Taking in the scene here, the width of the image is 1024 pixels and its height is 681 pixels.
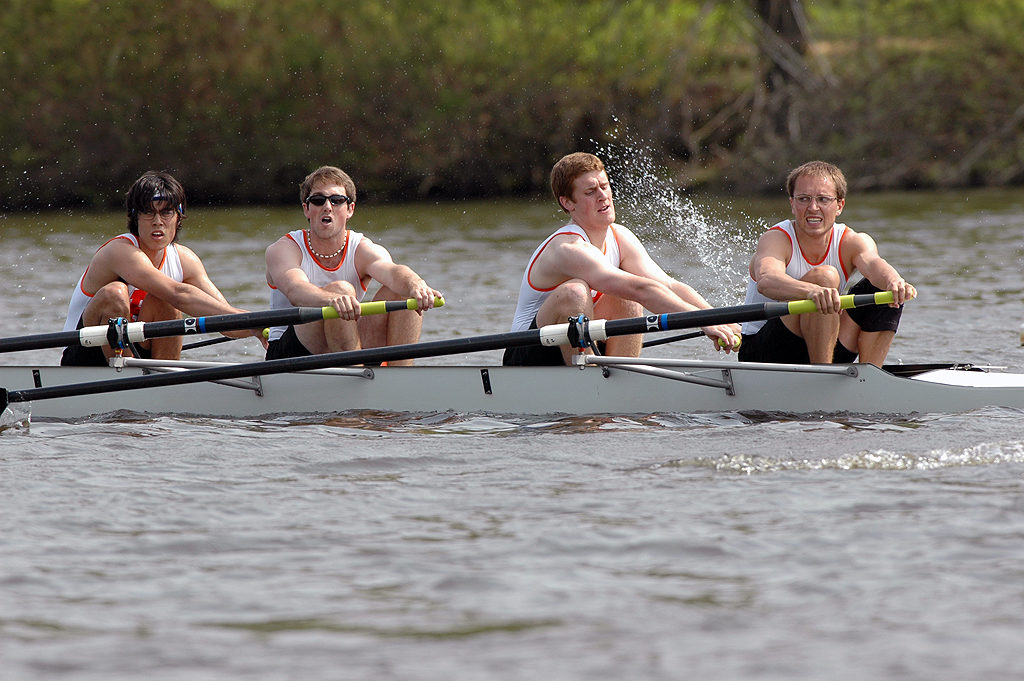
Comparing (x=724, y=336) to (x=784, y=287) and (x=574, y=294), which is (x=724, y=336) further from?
(x=574, y=294)

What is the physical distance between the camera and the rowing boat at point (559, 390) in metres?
6.29

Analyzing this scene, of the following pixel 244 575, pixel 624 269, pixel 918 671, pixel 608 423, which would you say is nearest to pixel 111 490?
pixel 244 575

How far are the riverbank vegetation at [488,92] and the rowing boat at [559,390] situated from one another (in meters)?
17.5

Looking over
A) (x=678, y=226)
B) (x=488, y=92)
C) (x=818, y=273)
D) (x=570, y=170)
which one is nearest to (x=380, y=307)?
(x=570, y=170)

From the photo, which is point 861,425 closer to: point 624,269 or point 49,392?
point 624,269

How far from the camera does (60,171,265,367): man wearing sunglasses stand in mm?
6926

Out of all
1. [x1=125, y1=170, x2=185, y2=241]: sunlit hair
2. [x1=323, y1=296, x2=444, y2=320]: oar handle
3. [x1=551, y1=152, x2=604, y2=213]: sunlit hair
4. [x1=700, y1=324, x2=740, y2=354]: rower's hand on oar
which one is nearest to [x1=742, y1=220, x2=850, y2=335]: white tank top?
[x1=700, y1=324, x2=740, y2=354]: rower's hand on oar

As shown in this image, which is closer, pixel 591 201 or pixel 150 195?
pixel 591 201

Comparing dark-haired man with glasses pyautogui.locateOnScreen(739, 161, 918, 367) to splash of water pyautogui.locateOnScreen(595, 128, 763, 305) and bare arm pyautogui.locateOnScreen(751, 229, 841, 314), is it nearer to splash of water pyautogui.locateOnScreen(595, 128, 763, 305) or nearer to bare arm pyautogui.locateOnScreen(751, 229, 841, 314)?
bare arm pyautogui.locateOnScreen(751, 229, 841, 314)

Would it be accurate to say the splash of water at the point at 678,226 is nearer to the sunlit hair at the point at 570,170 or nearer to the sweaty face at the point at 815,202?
the sweaty face at the point at 815,202

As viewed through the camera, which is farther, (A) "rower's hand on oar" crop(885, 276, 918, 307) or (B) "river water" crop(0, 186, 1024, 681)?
(A) "rower's hand on oar" crop(885, 276, 918, 307)

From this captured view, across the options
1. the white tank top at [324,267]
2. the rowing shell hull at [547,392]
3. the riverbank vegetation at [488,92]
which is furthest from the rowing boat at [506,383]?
the riverbank vegetation at [488,92]

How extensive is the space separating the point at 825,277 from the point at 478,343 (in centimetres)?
167

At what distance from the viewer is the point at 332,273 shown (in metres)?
6.96
